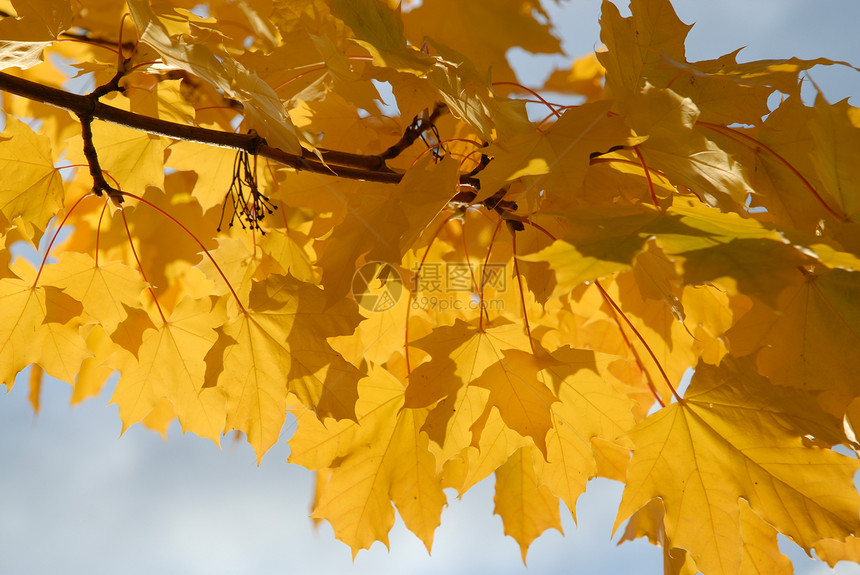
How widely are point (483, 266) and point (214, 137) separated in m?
0.35

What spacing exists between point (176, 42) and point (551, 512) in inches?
31.9

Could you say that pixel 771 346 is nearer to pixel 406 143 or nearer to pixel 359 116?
pixel 406 143

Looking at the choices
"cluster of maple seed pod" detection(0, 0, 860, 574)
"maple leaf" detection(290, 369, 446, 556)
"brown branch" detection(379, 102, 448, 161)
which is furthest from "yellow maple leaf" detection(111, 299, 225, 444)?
"brown branch" detection(379, 102, 448, 161)

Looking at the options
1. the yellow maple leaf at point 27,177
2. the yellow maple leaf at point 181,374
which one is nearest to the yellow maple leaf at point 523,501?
the yellow maple leaf at point 181,374

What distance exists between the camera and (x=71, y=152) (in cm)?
85

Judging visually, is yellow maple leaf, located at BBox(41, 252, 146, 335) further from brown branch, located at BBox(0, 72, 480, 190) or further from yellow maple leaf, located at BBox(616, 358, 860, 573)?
yellow maple leaf, located at BBox(616, 358, 860, 573)

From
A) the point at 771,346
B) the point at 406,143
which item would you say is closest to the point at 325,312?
the point at 406,143

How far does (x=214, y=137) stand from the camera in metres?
0.63

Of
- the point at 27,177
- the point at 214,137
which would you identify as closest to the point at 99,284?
the point at 27,177

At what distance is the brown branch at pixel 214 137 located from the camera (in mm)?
586

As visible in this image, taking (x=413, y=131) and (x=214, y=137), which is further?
(x=413, y=131)

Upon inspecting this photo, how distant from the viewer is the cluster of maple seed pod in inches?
21.0

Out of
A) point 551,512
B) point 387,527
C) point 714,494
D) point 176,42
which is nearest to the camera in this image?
point 176,42

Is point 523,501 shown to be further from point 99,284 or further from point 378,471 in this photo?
point 99,284
